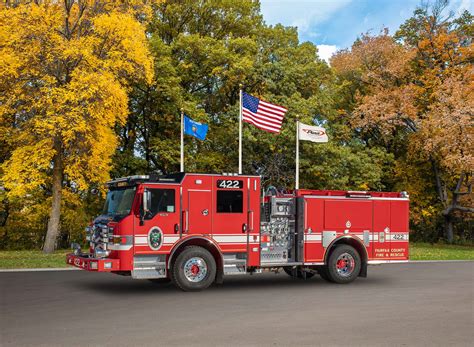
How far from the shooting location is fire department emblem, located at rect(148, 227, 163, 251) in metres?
13.4

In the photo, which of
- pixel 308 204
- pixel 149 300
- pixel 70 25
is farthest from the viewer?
pixel 70 25

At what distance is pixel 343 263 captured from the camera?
15961 mm

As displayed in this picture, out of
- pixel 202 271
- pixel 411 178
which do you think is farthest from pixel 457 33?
pixel 202 271

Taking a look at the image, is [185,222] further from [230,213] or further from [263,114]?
[263,114]

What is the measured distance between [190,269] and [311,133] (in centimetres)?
1228

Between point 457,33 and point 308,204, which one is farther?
point 457,33

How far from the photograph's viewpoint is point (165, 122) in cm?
3553

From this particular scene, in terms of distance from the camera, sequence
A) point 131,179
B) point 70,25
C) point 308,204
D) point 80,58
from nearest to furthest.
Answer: point 131,179 < point 308,204 < point 80,58 < point 70,25

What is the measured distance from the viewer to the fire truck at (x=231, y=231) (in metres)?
13.4

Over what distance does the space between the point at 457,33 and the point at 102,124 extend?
2700 cm

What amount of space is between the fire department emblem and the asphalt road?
1076mm

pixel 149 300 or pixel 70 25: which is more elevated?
pixel 70 25

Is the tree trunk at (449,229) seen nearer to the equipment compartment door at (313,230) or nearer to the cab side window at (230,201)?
the equipment compartment door at (313,230)

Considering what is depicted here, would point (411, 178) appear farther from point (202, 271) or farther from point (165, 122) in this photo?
point (202, 271)
